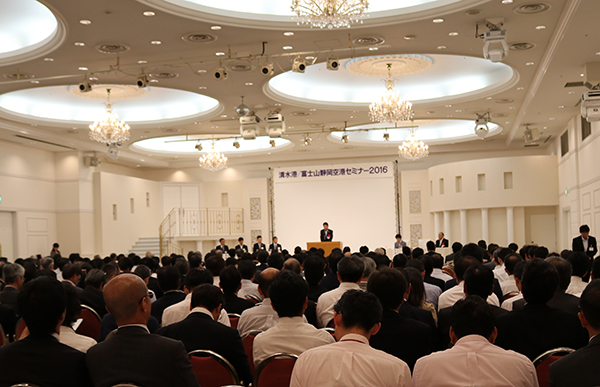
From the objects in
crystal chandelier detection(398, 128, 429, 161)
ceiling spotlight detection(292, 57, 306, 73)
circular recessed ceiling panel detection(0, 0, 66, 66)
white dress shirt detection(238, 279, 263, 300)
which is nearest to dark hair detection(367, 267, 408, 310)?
white dress shirt detection(238, 279, 263, 300)

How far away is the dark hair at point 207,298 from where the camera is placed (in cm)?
379

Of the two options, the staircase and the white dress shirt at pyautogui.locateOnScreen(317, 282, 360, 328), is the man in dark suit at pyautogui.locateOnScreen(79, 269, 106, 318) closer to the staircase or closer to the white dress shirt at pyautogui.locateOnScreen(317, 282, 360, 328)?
the white dress shirt at pyautogui.locateOnScreen(317, 282, 360, 328)

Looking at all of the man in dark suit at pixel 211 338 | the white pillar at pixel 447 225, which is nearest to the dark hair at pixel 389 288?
the man in dark suit at pixel 211 338

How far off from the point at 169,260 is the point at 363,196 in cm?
1301

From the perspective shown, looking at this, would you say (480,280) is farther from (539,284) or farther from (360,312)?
(360,312)

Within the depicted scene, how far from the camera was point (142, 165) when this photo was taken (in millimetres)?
24328

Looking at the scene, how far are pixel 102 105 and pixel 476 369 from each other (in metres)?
15.8

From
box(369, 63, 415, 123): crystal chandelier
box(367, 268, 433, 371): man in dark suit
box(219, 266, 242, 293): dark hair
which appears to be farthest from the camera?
box(369, 63, 415, 123): crystal chandelier

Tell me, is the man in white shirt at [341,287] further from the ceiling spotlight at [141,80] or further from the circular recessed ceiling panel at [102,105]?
the circular recessed ceiling panel at [102,105]

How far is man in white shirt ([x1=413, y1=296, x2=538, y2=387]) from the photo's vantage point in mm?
2406

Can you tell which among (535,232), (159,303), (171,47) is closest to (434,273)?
(159,303)

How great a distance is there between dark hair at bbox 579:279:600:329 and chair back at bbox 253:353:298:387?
1469mm

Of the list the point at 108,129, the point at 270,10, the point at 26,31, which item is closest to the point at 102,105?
the point at 108,129

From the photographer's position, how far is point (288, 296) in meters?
3.54
